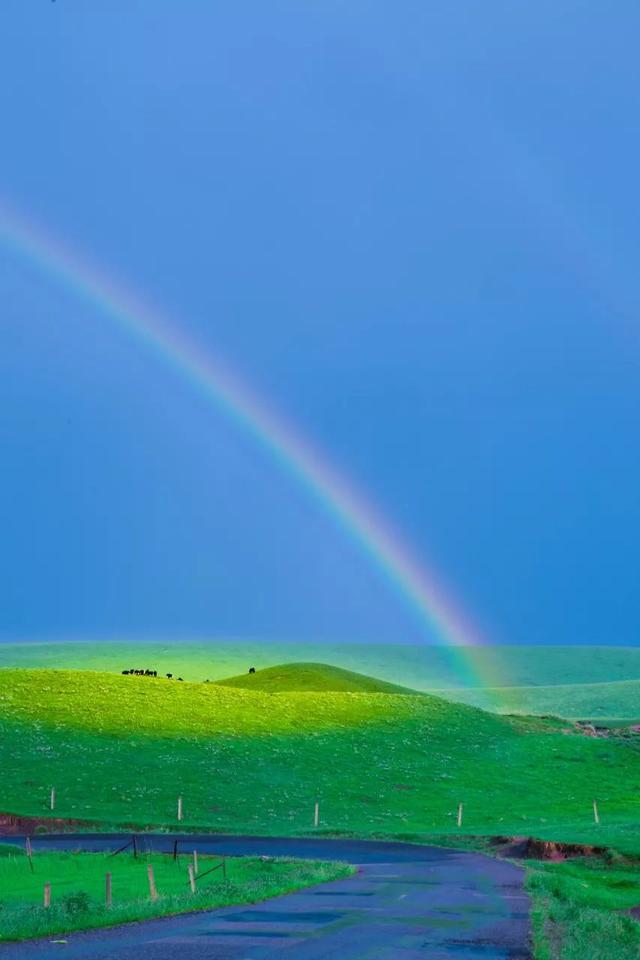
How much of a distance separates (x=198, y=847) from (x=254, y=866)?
32.5ft

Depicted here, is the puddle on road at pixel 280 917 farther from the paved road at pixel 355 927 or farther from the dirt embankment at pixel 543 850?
the dirt embankment at pixel 543 850

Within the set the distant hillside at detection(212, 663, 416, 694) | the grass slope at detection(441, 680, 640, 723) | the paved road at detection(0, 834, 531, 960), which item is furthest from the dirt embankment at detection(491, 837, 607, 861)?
the grass slope at detection(441, 680, 640, 723)

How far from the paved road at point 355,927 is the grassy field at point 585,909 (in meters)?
0.57

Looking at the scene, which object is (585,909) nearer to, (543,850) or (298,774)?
(543,850)

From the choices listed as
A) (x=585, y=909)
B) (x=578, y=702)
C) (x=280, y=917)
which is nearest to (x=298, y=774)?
(x=585, y=909)

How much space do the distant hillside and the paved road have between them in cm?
7919

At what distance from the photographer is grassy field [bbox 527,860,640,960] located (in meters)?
20.1

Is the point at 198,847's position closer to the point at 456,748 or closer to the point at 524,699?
the point at 456,748

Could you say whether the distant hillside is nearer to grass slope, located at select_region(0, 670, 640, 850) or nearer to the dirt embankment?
grass slope, located at select_region(0, 670, 640, 850)

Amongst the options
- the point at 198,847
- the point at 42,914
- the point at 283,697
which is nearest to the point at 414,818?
the point at 198,847

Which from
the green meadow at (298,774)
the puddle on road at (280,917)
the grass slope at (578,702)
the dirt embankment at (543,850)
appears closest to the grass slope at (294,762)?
the green meadow at (298,774)

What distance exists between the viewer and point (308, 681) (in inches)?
4665

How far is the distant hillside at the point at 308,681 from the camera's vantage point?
4579 inches

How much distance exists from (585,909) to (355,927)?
280 inches
